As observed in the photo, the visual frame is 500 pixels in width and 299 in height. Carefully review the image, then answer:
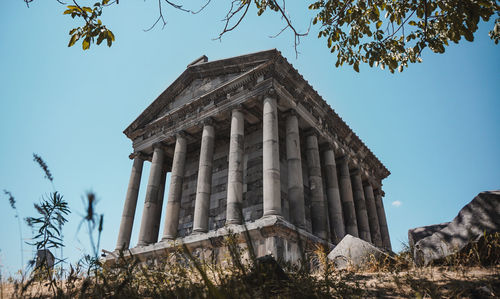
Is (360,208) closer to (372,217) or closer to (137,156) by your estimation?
(372,217)

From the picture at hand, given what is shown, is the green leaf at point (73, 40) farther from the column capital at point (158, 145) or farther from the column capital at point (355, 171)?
the column capital at point (355, 171)

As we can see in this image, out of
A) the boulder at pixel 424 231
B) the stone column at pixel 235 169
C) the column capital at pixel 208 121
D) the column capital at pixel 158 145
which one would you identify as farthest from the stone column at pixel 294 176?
the column capital at pixel 158 145

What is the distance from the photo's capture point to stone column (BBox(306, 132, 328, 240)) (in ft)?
51.3

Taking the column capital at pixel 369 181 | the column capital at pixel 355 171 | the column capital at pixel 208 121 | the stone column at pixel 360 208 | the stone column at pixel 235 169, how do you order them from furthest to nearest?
1. the column capital at pixel 369 181
2. the column capital at pixel 355 171
3. the stone column at pixel 360 208
4. the column capital at pixel 208 121
5. the stone column at pixel 235 169

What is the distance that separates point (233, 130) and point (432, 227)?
41.6 ft

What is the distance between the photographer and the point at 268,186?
13570 mm

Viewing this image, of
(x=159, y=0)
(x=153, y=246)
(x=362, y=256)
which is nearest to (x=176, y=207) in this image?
(x=153, y=246)

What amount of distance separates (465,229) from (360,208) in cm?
1572

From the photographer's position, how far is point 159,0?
610cm

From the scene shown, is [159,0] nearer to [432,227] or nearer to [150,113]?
[150,113]

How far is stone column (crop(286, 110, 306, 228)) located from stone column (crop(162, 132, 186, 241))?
587cm

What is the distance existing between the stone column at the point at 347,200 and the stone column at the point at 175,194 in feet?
33.0

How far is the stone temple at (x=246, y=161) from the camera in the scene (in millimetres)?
14000

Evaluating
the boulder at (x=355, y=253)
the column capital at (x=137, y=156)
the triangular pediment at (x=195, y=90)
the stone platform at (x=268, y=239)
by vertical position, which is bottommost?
the boulder at (x=355, y=253)
